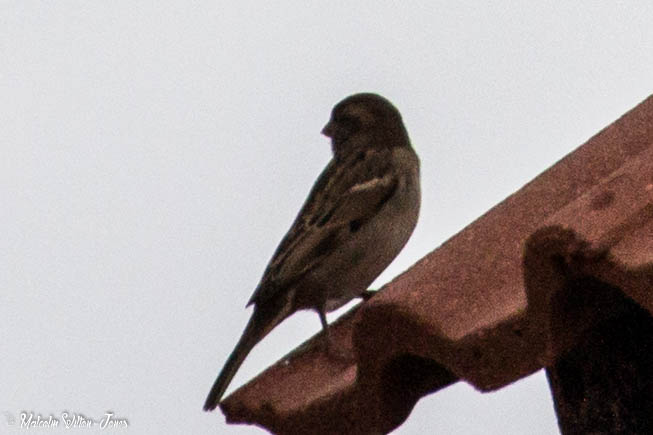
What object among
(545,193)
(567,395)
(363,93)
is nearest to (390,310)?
(567,395)

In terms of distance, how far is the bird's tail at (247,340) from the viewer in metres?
4.64

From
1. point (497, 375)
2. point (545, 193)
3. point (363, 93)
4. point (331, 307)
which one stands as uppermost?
point (363, 93)

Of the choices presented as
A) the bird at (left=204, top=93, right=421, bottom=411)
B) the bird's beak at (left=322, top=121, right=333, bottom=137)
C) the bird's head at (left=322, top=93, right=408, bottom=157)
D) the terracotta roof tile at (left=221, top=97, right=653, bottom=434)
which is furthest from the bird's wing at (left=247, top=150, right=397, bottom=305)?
the terracotta roof tile at (left=221, top=97, right=653, bottom=434)

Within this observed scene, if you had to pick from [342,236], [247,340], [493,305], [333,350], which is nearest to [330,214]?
[342,236]

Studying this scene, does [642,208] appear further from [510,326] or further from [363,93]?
[363,93]

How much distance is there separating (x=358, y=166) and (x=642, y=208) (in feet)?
13.7

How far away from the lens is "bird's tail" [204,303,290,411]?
4.64m

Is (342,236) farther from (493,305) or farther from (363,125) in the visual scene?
(493,305)

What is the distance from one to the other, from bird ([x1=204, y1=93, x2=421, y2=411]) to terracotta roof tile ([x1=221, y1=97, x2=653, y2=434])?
1773 mm

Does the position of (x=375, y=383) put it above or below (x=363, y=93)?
below

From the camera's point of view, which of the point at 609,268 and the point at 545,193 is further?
the point at 545,193

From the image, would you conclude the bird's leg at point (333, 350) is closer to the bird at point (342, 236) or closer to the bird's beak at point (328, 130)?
the bird at point (342, 236)

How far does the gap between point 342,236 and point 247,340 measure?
1031 millimetres

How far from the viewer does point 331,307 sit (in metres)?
6.23
